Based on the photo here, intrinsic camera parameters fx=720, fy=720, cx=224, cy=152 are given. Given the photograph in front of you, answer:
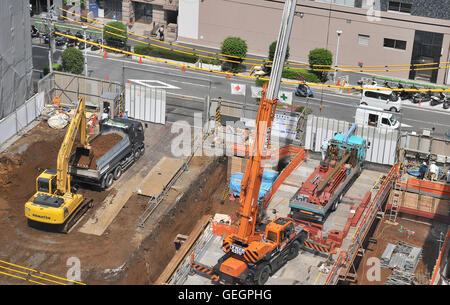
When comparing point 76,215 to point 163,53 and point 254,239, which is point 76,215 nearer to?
point 254,239

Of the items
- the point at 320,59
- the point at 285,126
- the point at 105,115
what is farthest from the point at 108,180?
the point at 320,59

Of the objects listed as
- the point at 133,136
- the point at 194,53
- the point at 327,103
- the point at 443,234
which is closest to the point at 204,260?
the point at 133,136

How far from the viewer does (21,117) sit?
4597cm

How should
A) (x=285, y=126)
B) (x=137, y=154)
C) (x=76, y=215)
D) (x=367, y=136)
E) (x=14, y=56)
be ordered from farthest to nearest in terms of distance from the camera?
(x=285, y=126)
(x=14, y=56)
(x=367, y=136)
(x=137, y=154)
(x=76, y=215)

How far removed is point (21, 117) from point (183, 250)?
16.6 m

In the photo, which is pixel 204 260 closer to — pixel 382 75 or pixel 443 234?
pixel 443 234

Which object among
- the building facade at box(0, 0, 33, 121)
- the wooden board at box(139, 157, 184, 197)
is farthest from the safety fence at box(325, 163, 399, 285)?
the building facade at box(0, 0, 33, 121)

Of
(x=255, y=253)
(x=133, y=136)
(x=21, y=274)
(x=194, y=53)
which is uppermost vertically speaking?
(x=194, y=53)

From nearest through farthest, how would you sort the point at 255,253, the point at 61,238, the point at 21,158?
1. the point at 255,253
2. the point at 61,238
3. the point at 21,158

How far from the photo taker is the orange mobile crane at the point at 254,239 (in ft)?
103

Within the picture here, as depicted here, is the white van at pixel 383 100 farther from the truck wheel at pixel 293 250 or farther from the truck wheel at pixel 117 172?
the truck wheel at pixel 293 250

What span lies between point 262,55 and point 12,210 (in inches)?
1233

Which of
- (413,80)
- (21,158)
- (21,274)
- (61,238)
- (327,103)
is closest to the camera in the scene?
(21,274)

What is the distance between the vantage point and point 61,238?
36.5 m
